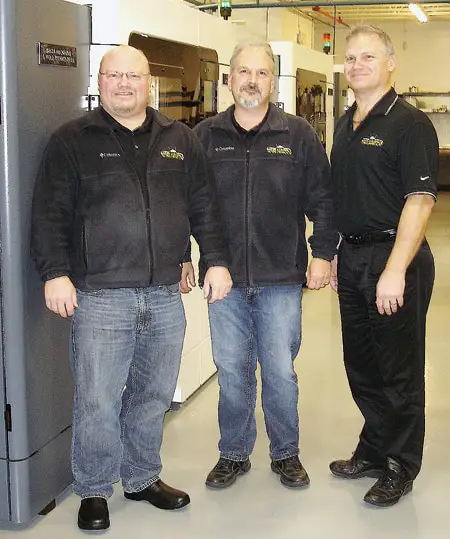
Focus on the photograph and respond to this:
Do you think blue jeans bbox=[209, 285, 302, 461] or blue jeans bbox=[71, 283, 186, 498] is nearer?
blue jeans bbox=[71, 283, 186, 498]

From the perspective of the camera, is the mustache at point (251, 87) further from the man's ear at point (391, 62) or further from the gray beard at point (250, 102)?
the man's ear at point (391, 62)

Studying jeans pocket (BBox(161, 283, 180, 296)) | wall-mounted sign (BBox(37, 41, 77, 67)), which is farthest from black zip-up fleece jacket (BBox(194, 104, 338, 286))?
wall-mounted sign (BBox(37, 41, 77, 67))

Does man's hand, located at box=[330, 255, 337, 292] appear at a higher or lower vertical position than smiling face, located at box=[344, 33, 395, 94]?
lower

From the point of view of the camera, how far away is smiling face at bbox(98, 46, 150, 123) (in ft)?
8.27

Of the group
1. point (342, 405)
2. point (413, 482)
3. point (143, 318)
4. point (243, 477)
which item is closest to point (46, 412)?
point (143, 318)

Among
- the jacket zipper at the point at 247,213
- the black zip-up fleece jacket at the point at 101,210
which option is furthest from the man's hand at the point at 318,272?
the black zip-up fleece jacket at the point at 101,210

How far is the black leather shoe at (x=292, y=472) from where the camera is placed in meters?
3.08

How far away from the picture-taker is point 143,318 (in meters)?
2.66

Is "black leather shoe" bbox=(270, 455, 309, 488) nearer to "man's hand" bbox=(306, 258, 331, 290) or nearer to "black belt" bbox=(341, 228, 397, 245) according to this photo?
"man's hand" bbox=(306, 258, 331, 290)

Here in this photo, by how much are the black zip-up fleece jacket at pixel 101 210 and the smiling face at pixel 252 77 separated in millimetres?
370

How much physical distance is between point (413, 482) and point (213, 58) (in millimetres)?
2265

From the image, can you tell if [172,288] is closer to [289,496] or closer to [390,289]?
[390,289]

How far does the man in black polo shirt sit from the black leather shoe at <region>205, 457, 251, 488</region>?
0.51 m

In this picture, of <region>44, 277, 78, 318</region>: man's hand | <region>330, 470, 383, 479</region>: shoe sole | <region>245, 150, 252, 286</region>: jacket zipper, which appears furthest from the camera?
<region>330, 470, 383, 479</region>: shoe sole
